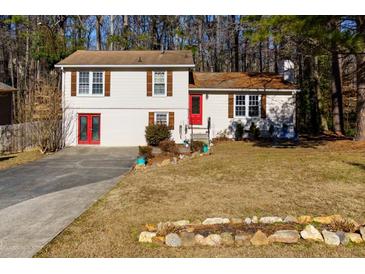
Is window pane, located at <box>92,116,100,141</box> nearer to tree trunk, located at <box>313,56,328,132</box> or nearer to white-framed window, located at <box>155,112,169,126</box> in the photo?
white-framed window, located at <box>155,112,169,126</box>

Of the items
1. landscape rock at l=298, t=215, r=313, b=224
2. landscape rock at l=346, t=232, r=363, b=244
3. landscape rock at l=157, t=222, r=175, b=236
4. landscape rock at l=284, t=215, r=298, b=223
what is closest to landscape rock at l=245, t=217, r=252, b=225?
landscape rock at l=284, t=215, r=298, b=223

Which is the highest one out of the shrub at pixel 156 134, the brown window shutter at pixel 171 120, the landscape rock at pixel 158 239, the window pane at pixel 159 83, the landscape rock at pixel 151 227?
the window pane at pixel 159 83

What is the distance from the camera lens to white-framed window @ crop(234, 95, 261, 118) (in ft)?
62.9

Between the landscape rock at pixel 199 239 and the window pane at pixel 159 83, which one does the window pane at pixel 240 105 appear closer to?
the window pane at pixel 159 83

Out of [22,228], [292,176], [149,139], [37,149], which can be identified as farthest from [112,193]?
[37,149]

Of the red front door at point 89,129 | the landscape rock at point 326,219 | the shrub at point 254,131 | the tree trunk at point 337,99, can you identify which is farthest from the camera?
the tree trunk at point 337,99

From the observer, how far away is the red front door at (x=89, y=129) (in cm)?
1811

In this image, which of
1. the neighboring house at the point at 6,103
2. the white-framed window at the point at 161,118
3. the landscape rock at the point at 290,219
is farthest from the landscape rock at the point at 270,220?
the neighboring house at the point at 6,103

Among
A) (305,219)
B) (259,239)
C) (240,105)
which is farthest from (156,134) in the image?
(259,239)

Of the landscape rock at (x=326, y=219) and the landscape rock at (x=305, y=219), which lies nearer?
the landscape rock at (x=326, y=219)

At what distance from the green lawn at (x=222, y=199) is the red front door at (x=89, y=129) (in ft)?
26.1

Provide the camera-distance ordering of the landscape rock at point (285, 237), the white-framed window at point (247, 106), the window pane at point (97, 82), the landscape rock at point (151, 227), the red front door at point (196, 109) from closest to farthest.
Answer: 1. the landscape rock at point (285, 237)
2. the landscape rock at point (151, 227)
3. the window pane at point (97, 82)
4. the white-framed window at point (247, 106)
5. the red front door at point (196, 109)

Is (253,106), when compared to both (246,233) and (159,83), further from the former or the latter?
(246,233)

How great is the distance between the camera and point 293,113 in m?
19.1
